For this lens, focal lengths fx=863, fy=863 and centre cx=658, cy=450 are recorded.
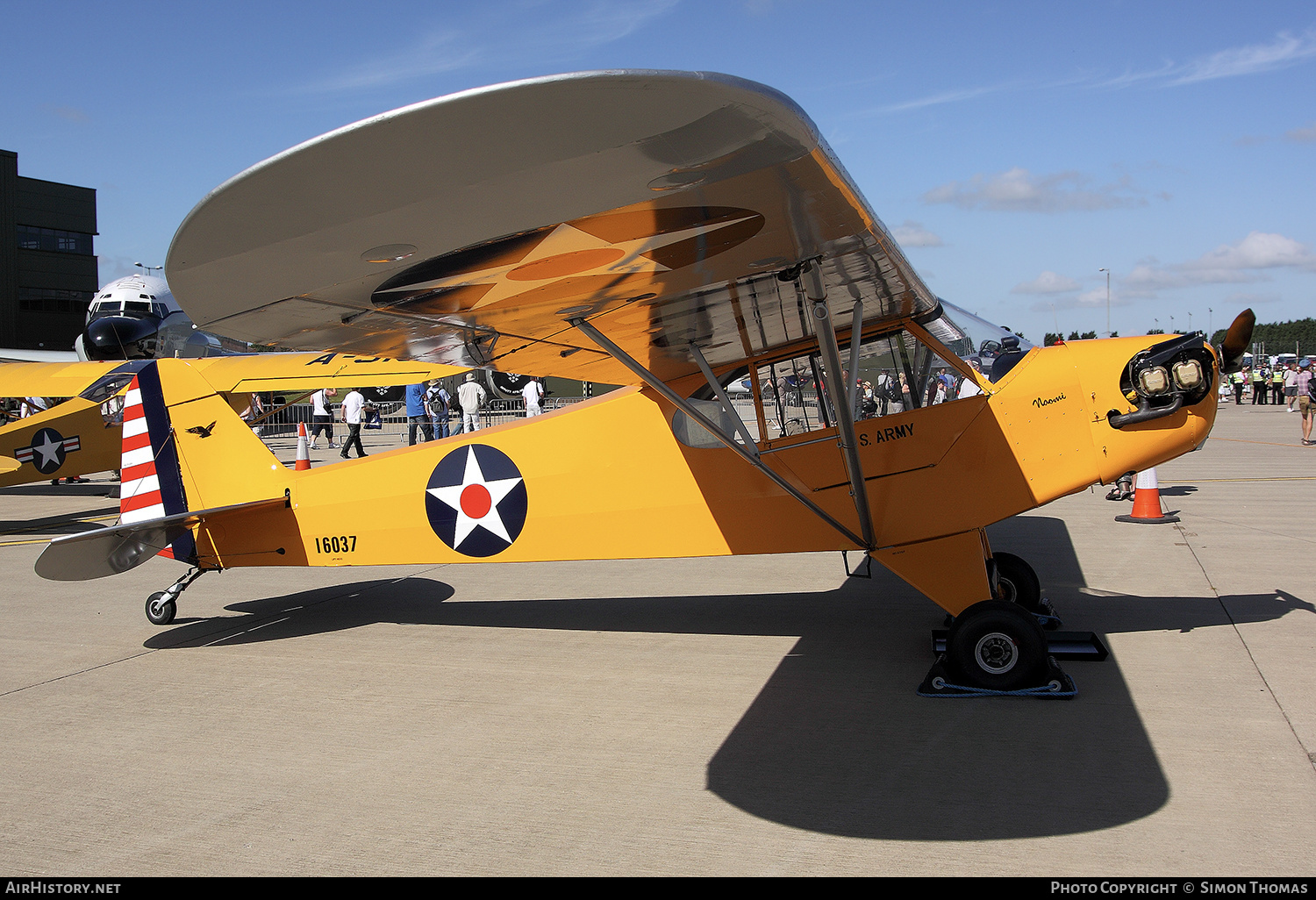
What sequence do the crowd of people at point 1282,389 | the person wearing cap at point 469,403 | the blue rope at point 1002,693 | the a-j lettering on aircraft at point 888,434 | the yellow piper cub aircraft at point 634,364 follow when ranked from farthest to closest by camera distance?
the crowd of people at point 1282,389
the person wearing cap at point 469,403
the a-j lettering on aircraft at point 888,434
the blue rope at point 1002,693
the yellow piper cub aircraft at point 634,364

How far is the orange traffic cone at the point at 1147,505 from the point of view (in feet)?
31.8

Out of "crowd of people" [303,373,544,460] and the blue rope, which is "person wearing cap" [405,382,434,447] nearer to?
"crowd of people" [303,373,544,460]

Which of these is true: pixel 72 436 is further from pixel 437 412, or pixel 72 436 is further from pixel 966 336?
pixel 966 336

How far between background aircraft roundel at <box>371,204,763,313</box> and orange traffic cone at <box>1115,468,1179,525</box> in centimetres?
827

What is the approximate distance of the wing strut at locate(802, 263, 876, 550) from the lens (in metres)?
3.95

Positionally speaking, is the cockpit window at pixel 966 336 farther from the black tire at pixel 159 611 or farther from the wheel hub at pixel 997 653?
the black tire at pixel 159 611

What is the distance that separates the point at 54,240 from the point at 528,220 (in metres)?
65.3

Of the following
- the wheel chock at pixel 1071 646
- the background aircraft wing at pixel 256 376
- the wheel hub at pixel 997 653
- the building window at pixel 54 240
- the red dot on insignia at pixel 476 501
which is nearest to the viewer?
the wheel hub at pixel 997 653

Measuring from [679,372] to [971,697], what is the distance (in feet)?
8.51

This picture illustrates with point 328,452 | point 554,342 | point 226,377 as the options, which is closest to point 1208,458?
point 554,342

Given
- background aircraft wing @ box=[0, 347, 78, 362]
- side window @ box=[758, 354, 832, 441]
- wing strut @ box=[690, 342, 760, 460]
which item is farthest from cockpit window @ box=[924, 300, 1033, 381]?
background aircraft wing @ box=[0, 347, 78, 362]

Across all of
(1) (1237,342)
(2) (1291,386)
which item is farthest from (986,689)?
(2) (1291,386)

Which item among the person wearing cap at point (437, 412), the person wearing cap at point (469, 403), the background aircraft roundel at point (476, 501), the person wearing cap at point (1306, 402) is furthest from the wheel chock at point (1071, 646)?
the person wearing cap at point (1306, 402)

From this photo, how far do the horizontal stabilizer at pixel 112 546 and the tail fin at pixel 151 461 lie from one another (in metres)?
0.28
